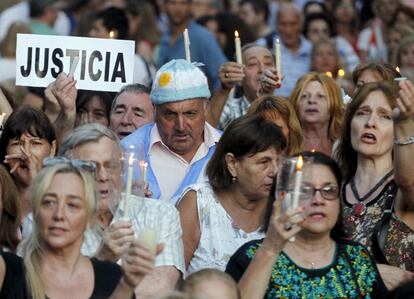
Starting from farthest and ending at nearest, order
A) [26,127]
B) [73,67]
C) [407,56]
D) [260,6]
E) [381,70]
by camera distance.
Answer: [260,6], [407,56], [381,70], [73,67], [26,127]

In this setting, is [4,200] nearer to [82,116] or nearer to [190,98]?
[190,98]

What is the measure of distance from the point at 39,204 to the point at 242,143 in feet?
5.53

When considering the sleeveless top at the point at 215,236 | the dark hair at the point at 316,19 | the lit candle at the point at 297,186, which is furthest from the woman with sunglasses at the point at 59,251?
the dark hair at the point at 316,19

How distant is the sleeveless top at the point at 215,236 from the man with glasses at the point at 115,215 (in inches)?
11.6

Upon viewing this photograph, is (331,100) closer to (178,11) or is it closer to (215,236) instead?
(215,236)

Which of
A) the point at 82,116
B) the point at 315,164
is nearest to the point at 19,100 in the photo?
the point at 82,116

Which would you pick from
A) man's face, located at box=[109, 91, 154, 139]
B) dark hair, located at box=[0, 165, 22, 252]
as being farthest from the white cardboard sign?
dark hair, located at box=[0, 165, 22, 252]

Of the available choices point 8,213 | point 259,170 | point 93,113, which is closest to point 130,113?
point 93,113

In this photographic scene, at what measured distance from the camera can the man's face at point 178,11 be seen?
51.0 ft

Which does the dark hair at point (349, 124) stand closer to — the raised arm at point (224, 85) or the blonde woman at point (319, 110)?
the raised arm at point (224, 85)

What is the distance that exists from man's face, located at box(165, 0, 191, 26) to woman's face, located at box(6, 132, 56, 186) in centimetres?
639

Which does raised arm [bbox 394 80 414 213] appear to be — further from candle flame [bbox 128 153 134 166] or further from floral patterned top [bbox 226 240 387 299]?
candle flame [bbox 128 153 134 166]

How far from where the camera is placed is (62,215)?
730 cm

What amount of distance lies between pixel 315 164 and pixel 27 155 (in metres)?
1.92
